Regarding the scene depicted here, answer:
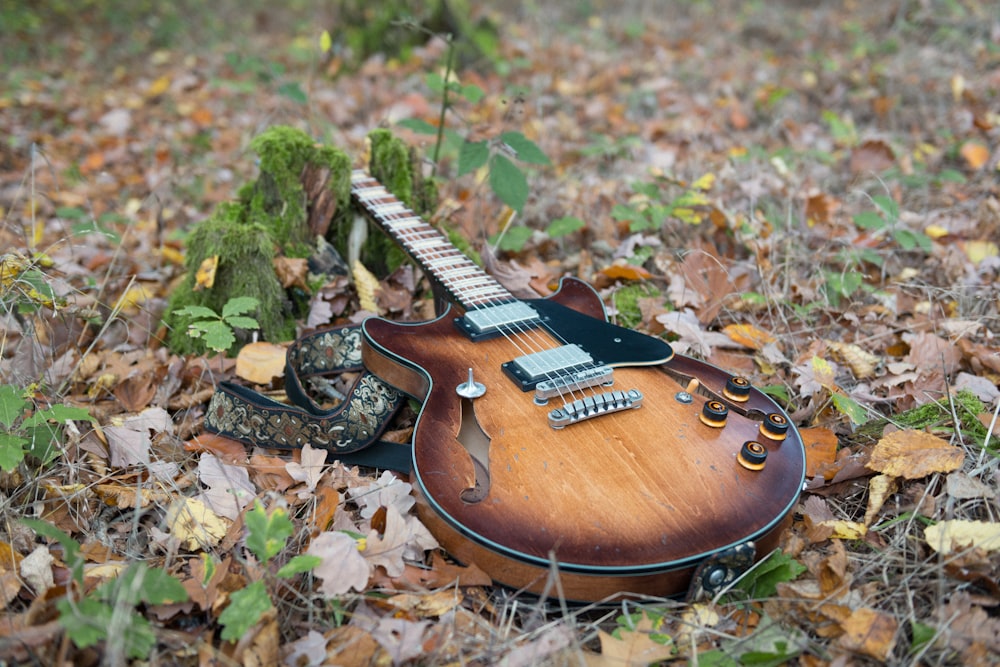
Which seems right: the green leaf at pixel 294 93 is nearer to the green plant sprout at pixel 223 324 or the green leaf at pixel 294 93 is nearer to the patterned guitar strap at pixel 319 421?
the green plant sprout at pixel 223 324

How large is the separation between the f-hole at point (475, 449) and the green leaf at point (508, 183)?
1.26 meters

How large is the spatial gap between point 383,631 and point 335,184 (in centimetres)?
196

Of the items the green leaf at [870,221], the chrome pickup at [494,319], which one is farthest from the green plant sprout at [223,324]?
the green leaf at [870,221]

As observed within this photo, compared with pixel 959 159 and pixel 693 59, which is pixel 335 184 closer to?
pixel 959 159

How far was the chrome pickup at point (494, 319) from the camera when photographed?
7.30 ft

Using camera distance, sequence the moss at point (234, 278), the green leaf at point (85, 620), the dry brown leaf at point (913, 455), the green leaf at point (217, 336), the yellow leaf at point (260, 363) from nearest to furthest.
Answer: the green leaf at point (85, 620), the dry brown leaf at point (913, 455), the green leaf at point (217, 336), the yellow leaf at point (260, 363), the moss at point (234, 278)

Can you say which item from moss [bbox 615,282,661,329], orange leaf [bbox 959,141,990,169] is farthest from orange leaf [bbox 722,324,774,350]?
orange leaf [bbox 959,141,990,169]

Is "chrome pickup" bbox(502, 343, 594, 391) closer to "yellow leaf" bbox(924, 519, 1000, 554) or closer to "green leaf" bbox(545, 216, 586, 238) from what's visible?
"yellow leaf" bbox(924, 519, 1000, 554)

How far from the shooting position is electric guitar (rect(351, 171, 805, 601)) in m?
1.57

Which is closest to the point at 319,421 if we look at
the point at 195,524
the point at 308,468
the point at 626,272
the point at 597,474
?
the point at 308,468

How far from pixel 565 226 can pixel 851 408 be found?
168 cm

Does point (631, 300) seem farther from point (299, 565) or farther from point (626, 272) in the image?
point (299, 565)

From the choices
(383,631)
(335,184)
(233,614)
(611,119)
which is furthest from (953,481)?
(611,119)

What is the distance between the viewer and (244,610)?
1.55 m
